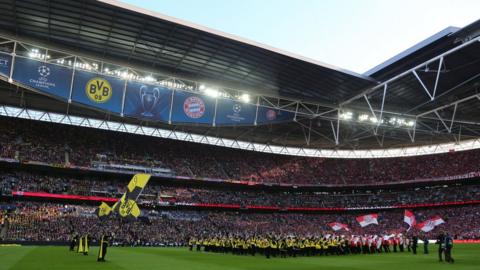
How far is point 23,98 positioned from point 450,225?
163 feet

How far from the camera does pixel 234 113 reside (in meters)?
32.4

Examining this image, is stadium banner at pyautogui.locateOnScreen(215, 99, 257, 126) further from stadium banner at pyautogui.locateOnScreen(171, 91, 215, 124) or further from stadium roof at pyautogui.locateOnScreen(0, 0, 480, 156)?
stadium roof at pyautogui.locateOnScreen(0, 0, 480, 156)

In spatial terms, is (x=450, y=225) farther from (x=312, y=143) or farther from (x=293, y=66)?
(x=293, y=66)

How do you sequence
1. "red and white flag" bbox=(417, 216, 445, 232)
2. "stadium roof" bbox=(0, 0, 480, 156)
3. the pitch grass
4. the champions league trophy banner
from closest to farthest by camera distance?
the pitch grass → "stadium roof" bbox=(0, 0, 480, 156) → the champions league trophy banner → "red and white flag" bbox=(417, 216, 445, 232)

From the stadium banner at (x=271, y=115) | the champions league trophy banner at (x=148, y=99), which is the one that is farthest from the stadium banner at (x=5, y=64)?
the stadium banner at (x=271, y=115)

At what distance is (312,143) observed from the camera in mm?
63406

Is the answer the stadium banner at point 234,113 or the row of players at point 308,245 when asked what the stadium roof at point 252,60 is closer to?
the stadium banner at point 234,113

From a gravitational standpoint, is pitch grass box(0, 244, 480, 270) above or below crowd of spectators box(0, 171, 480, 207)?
below

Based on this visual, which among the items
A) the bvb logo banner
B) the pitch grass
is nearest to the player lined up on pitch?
the pitch grass

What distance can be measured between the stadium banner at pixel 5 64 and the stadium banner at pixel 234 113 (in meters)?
13.6

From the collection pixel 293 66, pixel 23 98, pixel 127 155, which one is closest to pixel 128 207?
pixel 293 66

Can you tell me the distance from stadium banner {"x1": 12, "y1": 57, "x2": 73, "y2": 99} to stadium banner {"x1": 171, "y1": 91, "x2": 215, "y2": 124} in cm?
713

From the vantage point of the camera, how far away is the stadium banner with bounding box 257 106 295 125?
3391 centimetres

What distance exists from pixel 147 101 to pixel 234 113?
644 centimetres
